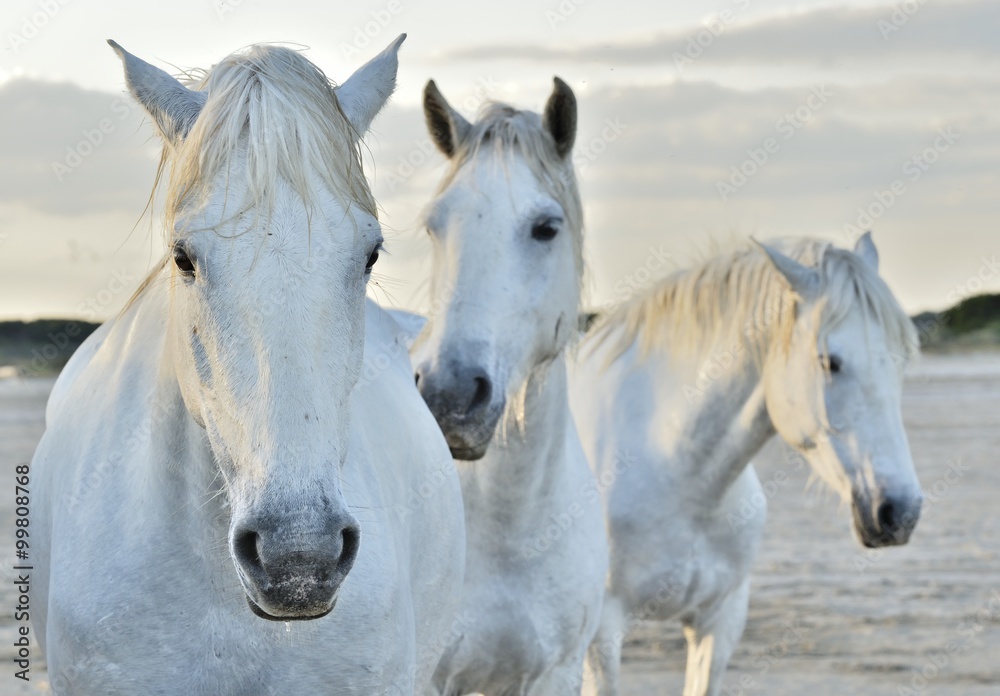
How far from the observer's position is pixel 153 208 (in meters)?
2.32

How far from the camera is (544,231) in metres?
3.66

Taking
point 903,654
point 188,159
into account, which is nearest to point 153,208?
point 188,159

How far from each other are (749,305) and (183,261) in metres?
3.34

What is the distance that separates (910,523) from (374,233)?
312 centimetres

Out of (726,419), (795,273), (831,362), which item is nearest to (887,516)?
(831,362)

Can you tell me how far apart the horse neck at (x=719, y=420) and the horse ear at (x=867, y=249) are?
26.5 inches

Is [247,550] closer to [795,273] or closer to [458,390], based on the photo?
[458,390]

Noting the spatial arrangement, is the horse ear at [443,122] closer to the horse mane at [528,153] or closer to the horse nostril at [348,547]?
the horse mane at [528,153]

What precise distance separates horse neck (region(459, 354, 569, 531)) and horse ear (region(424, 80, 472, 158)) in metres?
Answer: 0.91

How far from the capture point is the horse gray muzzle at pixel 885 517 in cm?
433

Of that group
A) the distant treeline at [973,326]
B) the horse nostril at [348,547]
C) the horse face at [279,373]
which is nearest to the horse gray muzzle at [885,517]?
the horse face at [279,373]

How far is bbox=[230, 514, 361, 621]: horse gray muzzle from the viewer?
1.74 meters

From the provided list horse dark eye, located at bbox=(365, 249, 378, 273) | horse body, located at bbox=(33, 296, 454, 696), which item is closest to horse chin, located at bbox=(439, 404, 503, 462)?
horse body, located at bbox=(33, 296, 454, 696)

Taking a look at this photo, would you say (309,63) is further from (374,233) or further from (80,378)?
(80,378)
